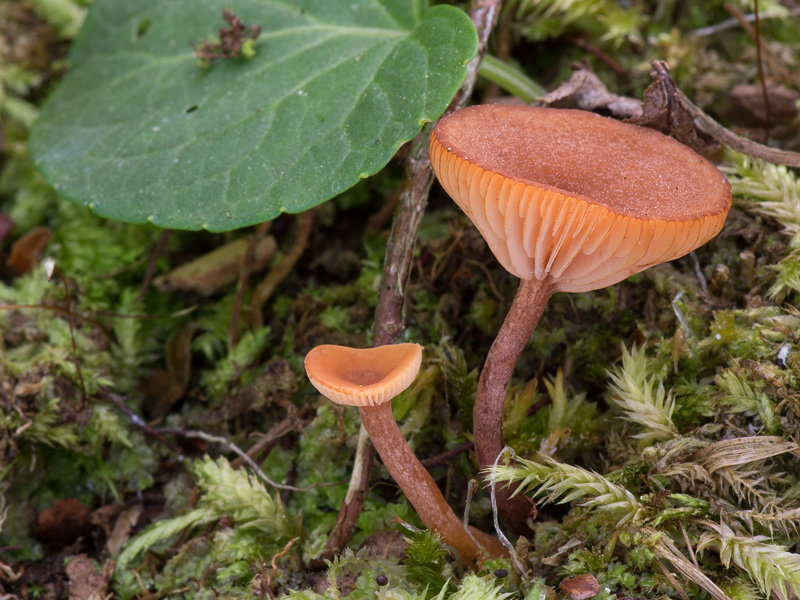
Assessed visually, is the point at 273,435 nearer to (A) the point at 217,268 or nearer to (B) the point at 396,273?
(B) the point at 396,273

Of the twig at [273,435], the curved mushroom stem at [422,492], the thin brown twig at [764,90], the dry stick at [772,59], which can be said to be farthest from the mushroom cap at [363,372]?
the dry stick at [772,59]

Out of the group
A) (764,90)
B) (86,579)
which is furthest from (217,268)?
(764,90)

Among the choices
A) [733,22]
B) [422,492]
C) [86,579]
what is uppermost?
[733,22]

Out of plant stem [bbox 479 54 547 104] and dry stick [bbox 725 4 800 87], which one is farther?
dry stick [bbox 725 4 800 87]

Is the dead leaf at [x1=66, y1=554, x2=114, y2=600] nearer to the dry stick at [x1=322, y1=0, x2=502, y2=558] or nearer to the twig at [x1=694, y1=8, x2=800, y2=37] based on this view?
the dry stick at [x1=322, y1=0, x2=502, y2=558]

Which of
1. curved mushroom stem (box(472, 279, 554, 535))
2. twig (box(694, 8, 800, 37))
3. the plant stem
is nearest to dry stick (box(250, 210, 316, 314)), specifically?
the plant stem

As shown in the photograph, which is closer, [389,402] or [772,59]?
[389,402]

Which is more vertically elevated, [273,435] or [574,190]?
[574,190]
